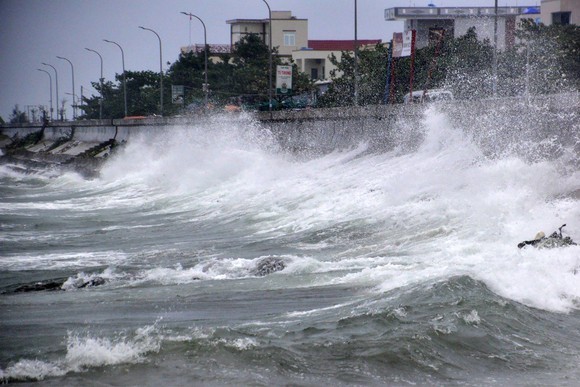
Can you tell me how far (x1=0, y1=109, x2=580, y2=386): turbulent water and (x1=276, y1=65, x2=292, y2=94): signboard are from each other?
16.6 m

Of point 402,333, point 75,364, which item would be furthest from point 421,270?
point 75,364

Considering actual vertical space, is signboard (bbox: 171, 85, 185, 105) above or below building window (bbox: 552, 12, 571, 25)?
below

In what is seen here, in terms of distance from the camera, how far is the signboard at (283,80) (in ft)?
151

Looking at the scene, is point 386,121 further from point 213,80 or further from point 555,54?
point 213,80

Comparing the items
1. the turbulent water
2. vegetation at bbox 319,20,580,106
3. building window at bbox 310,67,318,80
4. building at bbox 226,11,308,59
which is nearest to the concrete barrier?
the turbulent water

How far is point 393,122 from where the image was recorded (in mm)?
28453

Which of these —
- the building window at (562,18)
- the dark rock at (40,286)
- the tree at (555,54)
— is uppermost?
the building window at (562,18)

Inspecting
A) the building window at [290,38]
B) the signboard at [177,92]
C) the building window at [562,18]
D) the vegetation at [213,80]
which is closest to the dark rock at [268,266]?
the building window at [562,18]

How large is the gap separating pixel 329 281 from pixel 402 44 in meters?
22.5

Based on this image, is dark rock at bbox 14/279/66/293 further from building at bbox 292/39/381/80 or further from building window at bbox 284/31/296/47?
building window at bbox 284/31/296/47

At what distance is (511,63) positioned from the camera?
125 ft

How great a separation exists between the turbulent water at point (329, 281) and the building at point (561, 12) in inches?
642

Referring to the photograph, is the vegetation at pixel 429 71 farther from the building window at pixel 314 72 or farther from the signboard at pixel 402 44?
the building window at pixel 314 72

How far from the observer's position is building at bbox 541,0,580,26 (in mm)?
41844
